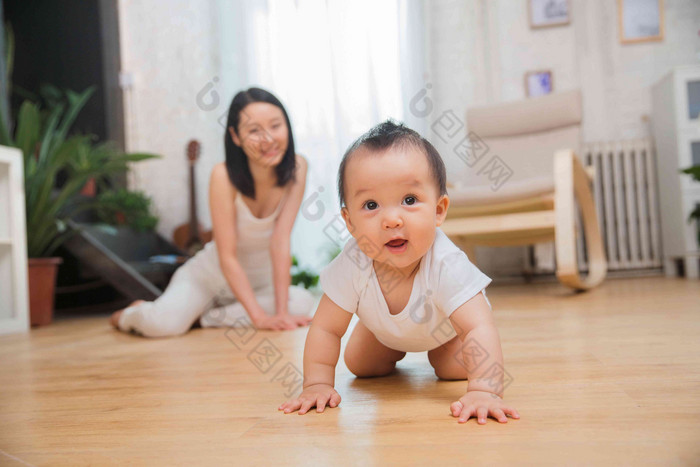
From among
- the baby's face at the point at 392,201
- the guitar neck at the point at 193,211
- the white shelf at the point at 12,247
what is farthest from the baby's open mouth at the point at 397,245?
the guitar neck at the point at 193,211

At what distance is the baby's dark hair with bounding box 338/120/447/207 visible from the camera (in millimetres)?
717

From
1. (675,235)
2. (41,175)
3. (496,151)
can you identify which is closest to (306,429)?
(41,175)

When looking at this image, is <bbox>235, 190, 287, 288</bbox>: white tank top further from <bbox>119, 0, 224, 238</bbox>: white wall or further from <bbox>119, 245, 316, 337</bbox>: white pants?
<bbox>119, 0, 224, 238</bbox>: white wall

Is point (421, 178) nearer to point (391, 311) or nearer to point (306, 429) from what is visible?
point (391, 311)

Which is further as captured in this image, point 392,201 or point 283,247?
point 283,247

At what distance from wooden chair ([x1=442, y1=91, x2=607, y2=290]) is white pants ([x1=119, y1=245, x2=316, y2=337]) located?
2.46 feet

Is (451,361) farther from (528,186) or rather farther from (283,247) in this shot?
(528,186)

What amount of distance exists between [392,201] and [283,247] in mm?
1057

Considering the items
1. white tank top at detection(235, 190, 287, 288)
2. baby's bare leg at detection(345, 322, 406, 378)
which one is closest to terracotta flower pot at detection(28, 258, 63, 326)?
white tank top at detection(235, 190, 287, 288)

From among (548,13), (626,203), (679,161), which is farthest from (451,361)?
(548,13)

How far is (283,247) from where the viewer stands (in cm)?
173

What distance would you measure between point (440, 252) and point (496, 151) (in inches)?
90.8

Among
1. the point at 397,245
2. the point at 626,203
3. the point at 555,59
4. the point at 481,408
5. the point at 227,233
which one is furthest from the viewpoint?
the point at 555,59

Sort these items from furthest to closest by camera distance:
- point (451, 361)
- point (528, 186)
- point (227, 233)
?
1. point (528, 186)
2. point (227, 233)
3. point (451, 361)
